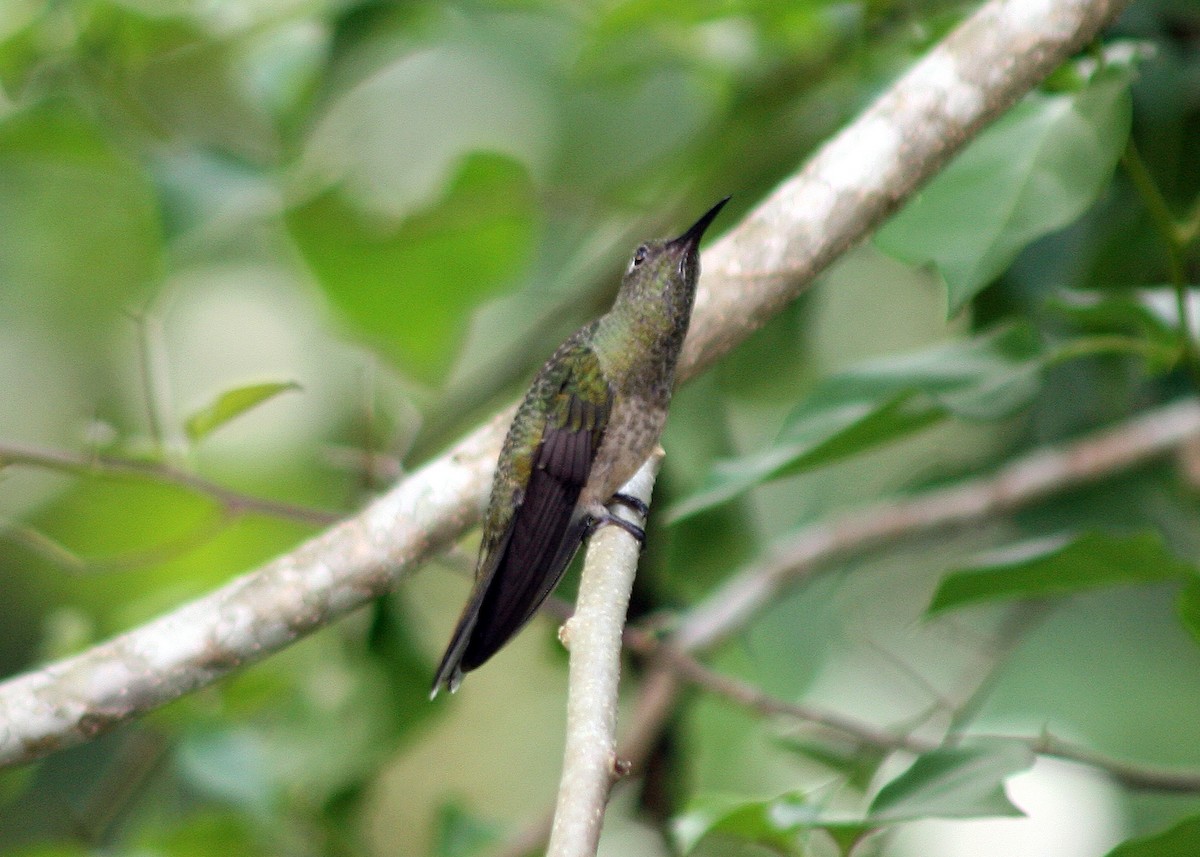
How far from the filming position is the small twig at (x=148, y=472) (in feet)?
6.32

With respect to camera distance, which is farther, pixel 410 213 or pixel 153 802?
pixel 153 802

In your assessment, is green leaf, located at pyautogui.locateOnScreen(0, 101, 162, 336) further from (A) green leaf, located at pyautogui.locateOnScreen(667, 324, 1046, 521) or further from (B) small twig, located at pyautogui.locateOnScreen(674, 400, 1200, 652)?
(A) green leaf, located at pyautogui.locateOnScreen(667, 324, 1046, 521)

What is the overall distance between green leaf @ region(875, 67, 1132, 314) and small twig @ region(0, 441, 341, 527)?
3.59 ft

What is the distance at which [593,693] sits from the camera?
122cm

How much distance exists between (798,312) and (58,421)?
338cm

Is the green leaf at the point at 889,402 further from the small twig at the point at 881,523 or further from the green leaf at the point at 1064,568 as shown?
the small twig at the point at 881,523

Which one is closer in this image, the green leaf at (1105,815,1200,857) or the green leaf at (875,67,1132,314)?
the green leaf at (1105,815,1200,857)

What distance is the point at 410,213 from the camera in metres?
2.68

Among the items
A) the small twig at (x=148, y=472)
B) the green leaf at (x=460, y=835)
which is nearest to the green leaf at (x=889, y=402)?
the small twig at (x=148, y=472)

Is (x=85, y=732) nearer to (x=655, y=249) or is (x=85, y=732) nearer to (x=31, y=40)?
(x=655, y=249)

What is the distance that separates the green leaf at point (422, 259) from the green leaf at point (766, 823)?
55.3 inches

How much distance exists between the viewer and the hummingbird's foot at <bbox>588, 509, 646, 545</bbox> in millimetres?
1593

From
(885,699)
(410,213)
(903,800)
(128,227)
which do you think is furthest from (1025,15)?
(128,227)

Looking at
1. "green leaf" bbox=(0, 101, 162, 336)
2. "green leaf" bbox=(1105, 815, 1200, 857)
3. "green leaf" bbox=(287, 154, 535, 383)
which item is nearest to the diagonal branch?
"green leaf" bbox=(1105, 815, 1200, 857)
